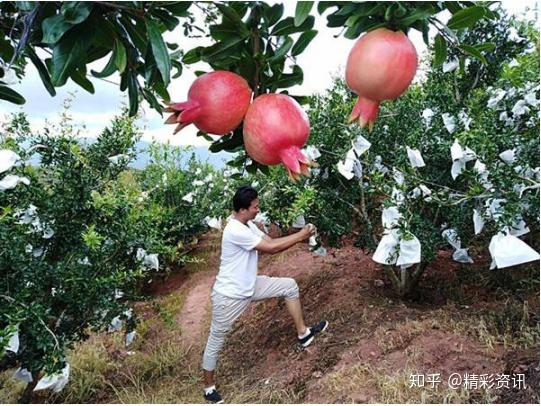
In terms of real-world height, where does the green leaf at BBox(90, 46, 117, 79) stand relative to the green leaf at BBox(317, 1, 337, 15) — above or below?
below

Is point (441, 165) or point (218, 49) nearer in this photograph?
point (218, 49)

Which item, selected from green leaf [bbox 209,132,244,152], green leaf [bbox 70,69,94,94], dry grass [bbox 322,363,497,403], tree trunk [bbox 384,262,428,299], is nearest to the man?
dry grass [bbox 322,363,497,403]

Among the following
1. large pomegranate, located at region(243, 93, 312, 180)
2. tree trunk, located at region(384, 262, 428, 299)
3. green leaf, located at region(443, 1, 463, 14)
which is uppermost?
green leaf, located at region(443, 1, 463, 14)

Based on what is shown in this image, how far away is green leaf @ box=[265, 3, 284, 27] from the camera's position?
0.57 m

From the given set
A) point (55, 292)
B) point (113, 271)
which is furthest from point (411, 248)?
point (55, 292)

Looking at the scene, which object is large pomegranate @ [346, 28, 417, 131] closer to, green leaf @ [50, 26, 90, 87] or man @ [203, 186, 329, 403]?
green leaf @ [50, 26, 90, 87]

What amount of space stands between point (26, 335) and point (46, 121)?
1243 millimetres

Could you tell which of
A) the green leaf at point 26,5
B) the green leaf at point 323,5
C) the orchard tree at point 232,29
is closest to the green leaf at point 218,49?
the orchard tree at point 232,29

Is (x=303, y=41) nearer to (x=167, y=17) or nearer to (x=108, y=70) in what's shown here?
(x=167, y=17)

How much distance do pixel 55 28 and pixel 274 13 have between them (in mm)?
250

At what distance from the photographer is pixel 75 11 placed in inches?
21.3

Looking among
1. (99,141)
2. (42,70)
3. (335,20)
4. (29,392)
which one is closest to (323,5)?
(335,20)

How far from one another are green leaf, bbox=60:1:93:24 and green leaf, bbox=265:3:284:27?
0.66ft

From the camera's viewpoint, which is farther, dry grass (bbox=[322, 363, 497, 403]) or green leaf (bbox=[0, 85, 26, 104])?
dry grass (bbox=[322, 363, 497, 403])
